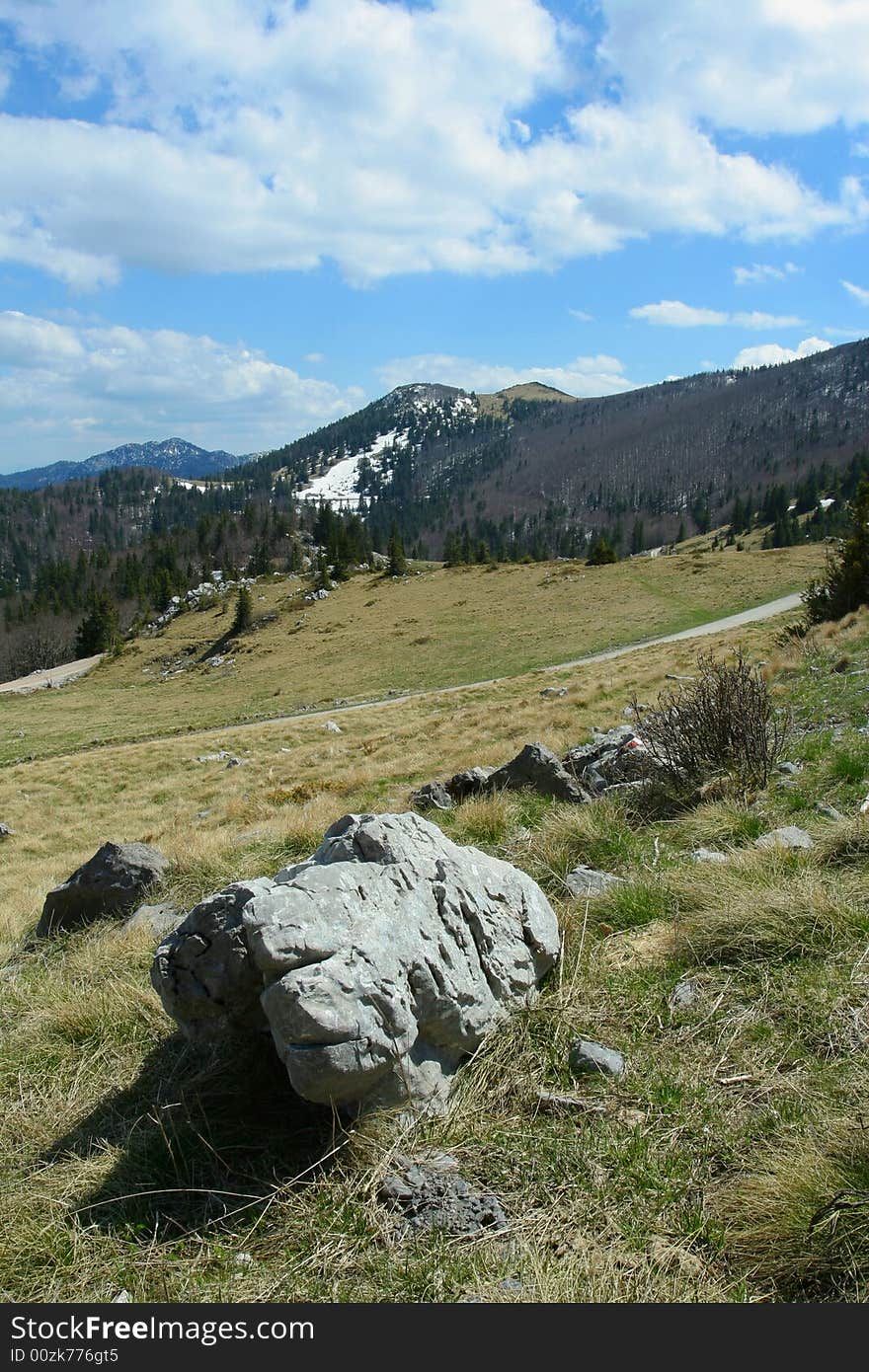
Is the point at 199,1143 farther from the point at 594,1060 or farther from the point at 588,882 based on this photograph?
the point at 588,882

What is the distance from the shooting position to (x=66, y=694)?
226 feet

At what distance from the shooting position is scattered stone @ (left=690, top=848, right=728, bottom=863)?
5.63m

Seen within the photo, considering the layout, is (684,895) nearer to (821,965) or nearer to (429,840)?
(821,965)

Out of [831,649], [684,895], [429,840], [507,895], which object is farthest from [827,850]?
[831,649]

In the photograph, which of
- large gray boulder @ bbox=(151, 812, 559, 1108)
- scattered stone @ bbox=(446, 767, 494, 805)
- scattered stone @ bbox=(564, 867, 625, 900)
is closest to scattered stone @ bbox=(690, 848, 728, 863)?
scattered stone @ bbox=(564, 867, 625, 900)

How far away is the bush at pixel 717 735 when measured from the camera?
7348 millimetres

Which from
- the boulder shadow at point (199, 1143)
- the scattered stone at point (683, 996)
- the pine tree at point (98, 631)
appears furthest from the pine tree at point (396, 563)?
the boulder shadow at point (199, 1143)

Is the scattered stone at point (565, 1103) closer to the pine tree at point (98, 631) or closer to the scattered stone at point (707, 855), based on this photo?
the scattered stone at point (707, 855)

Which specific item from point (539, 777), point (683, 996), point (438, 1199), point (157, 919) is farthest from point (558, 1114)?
point (539, 777)

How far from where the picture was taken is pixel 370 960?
3.38 meters

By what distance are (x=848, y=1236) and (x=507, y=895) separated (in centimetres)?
229

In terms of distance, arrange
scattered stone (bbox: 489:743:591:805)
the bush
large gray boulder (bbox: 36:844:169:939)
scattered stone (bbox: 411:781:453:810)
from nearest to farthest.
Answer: large gray boulder (bbox: 36:844:169:939)
the bush
scattered stone (bbox: 489:743:591:805)
scattered stone (bbox: 411:781:453:810)

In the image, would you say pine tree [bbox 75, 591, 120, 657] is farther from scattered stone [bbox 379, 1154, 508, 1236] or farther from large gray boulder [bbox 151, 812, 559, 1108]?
scattered stone [bbox 379, 1154, 508, 1236]

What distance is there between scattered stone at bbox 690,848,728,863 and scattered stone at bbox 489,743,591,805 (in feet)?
6.69
